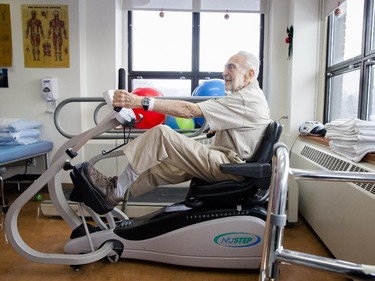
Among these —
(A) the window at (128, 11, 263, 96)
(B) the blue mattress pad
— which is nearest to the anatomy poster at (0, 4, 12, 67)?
(B) the blue mattress pad

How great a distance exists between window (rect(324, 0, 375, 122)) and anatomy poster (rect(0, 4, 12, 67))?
341 cm

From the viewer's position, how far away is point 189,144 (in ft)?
5.73

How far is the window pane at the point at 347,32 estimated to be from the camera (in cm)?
245

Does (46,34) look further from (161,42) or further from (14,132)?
(161,42)

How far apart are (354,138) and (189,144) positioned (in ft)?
3.06

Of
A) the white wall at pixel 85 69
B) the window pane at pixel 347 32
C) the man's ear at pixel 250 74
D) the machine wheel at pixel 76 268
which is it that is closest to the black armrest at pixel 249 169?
the man's ear at pixel 250 74

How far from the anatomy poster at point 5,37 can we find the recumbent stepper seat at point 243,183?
9.43ft

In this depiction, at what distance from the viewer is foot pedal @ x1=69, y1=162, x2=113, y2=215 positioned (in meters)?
1.67

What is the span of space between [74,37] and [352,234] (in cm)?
323

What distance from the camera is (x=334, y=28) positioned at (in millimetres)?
2938

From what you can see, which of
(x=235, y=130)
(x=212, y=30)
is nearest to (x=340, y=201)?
(x=235, y=130)

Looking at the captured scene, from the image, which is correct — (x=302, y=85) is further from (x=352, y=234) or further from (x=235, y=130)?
(x=352, y=234)

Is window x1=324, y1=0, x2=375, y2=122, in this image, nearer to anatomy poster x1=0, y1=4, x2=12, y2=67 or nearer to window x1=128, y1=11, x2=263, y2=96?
window x1=128, y1=11, x2=263, y2=96

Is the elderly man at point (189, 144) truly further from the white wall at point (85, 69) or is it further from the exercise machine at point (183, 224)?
the white wall at point (85, 69)
